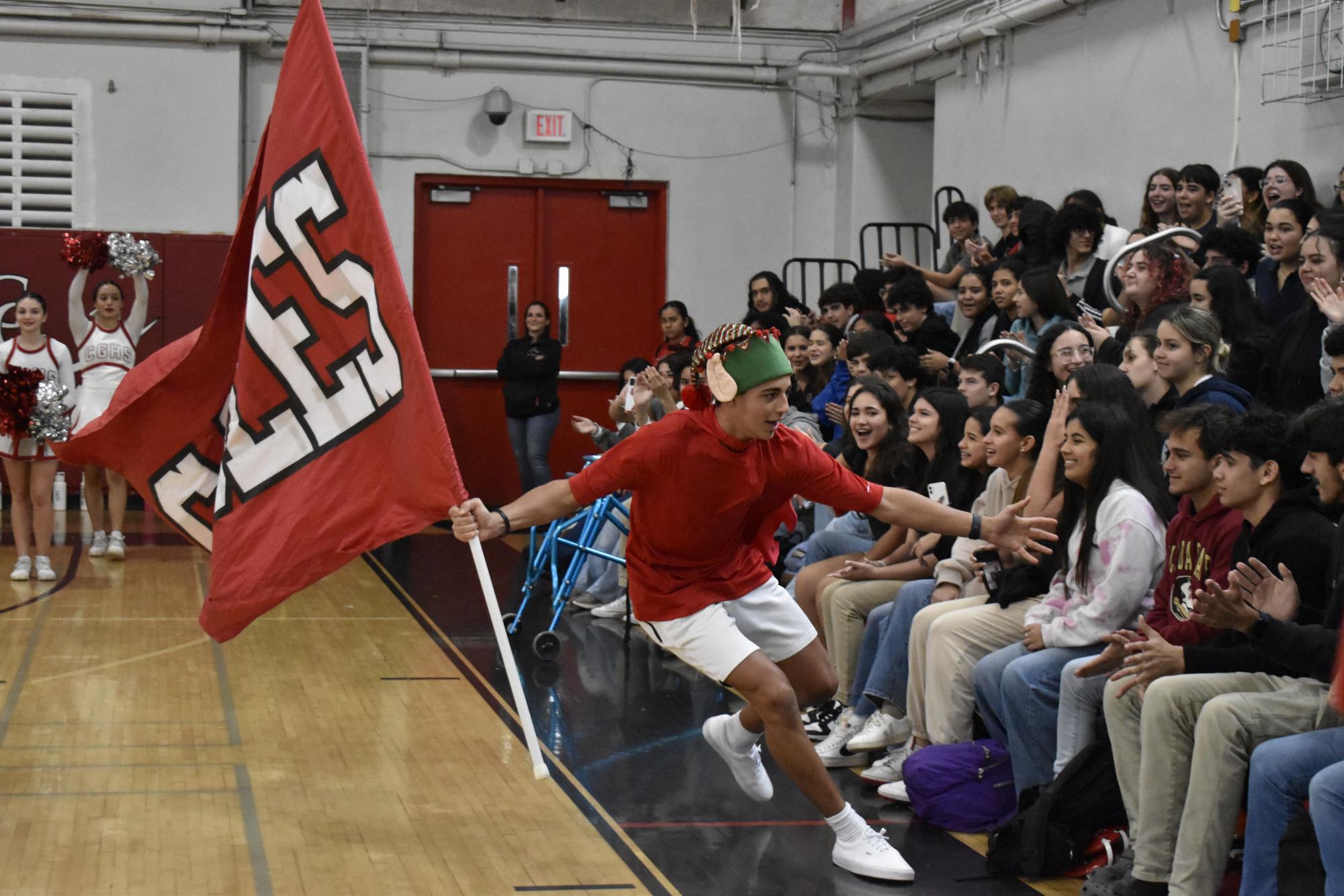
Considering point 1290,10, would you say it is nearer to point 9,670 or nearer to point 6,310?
point 9,670

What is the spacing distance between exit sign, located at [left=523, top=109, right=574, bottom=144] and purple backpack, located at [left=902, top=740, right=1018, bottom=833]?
8865 mm

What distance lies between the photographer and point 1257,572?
3.94m

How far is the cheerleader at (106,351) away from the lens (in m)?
9.91

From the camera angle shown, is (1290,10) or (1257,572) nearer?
(1257,572)

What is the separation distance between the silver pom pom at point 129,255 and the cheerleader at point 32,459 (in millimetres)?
644

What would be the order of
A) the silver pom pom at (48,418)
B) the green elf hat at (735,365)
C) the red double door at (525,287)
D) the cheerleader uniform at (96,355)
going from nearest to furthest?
1. the green elf hat at (735,365)
2. the silver pom pom at (48,418)
3. the cheerleader uniform at (96,355)
4. the red double door at (525,287)

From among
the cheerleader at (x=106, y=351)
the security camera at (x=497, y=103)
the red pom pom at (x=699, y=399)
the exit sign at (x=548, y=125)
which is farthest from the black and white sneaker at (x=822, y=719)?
the exit sign at (x=548, y=125)

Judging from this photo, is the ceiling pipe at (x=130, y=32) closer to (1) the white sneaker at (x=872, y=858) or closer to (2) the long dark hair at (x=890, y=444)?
(2) the long dark hair at (x=890, y=444)

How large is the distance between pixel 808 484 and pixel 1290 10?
4.43 meters

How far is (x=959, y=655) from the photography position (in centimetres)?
516

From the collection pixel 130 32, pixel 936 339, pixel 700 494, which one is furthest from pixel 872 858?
pixel 130 32

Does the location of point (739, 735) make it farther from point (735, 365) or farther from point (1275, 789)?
point (1275, 789)

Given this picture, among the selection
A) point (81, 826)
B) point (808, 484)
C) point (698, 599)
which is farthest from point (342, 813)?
point (808, 484)

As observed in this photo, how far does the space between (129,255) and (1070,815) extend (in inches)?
299
